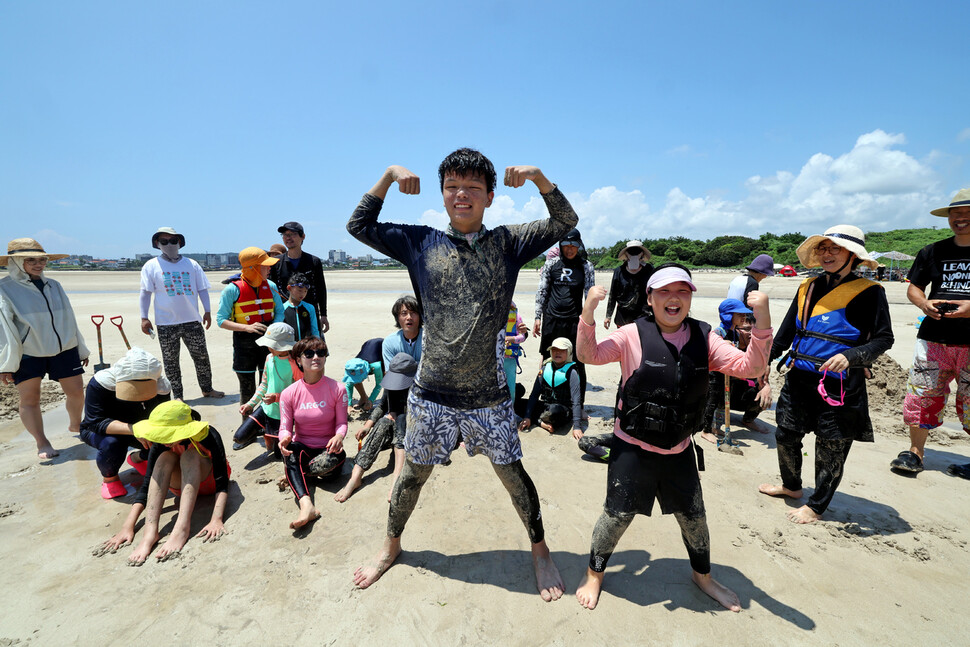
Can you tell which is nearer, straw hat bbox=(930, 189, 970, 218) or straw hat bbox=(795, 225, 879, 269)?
straw hat bbox=(795, 225, 879, 269)

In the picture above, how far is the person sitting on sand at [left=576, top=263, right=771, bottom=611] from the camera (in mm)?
2449

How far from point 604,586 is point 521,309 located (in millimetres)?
15208

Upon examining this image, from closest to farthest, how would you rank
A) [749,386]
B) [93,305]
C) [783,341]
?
[783,341], [749,386], [93,305]

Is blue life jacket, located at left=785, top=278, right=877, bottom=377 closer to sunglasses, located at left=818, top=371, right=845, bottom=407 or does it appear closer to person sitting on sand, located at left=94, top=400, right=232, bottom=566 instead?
sunglasses, located at left=818, top=371, right=845, bottom=407

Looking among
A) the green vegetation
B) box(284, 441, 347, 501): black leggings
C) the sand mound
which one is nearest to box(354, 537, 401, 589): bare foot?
box(284, 441, 347, 501): black leggings

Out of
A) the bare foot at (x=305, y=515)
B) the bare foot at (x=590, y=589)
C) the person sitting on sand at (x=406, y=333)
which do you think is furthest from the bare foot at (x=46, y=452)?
the bare foot at (x=590, y=589)

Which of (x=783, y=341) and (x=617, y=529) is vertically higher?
(x=783, y=341)

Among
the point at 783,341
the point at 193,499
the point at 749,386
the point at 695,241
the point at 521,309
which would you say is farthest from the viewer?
the point at 695,241

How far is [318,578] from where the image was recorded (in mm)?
3020

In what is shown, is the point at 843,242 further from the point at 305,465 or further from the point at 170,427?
the point at 170,427

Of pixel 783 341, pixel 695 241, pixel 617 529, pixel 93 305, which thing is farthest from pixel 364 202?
pixel 695 241

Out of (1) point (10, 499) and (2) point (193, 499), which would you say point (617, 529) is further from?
(1) point (10, 499)

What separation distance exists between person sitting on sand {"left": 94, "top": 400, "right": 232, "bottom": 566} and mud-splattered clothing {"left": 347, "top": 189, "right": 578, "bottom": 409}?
233cm

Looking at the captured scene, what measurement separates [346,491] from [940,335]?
6083 mm
